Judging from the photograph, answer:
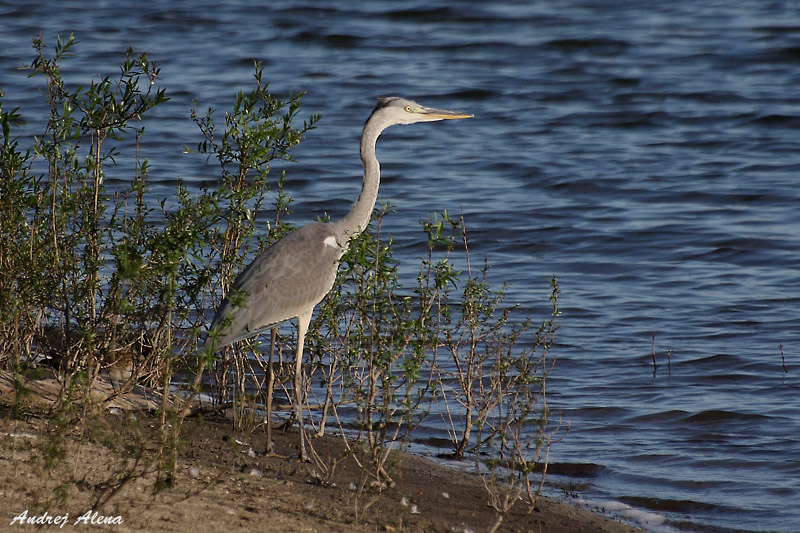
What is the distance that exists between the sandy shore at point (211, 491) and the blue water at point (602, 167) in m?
1.19

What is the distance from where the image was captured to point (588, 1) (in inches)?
1136

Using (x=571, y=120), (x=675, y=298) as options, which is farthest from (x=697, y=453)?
(x=571, y=120)

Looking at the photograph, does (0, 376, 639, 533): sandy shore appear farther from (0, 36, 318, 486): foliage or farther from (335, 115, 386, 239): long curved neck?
(335, 115, 386, 239): long curved neck

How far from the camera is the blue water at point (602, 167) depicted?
7836 mm

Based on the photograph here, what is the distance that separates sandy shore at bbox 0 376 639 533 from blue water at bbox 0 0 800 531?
119 cm

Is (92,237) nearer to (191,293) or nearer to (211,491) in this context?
(191,293)

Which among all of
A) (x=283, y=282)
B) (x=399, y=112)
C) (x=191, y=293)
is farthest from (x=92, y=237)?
(x=399, y=112)

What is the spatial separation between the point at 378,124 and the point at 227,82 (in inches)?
543

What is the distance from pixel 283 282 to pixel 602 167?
415 inches

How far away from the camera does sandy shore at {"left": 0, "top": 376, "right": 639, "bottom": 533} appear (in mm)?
4516

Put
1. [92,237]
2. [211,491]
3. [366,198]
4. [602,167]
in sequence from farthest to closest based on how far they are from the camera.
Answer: [602,167] → [366,198] → [92,237] → [211,491]

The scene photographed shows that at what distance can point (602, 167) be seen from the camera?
54.2ft

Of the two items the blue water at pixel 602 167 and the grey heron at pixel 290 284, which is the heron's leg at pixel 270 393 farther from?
the blue water at pixel 602 167

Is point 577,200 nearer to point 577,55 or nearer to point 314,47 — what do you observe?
point 577,55
